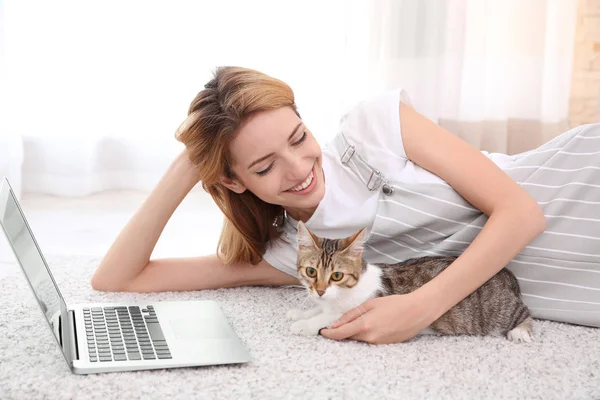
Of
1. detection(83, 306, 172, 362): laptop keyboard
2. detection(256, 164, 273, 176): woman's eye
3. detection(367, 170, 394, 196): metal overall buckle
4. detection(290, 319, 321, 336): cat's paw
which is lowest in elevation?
detection(290, 319, 321, 336): cat's paw

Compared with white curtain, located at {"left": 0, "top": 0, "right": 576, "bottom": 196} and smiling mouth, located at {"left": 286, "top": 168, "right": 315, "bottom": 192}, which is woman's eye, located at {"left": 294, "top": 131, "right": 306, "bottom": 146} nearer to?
smiling mouth, located at {"left": 286, "top": 168, "right": 315, "bottom": 192}

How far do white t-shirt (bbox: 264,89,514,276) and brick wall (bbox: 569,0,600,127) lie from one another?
2203mm

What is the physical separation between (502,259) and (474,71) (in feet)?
7.10

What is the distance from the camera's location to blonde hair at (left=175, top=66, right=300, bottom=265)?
160 cm

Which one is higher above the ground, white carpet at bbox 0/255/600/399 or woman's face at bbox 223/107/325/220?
woman's face at bbox 223/107/325/220

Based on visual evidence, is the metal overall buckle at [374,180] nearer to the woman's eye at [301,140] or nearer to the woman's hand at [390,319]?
the woman's eye at [301,140]

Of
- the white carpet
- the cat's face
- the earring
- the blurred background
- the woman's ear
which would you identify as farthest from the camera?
the blurred background

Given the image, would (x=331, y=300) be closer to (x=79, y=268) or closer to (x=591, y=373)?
(x=591, y=373)

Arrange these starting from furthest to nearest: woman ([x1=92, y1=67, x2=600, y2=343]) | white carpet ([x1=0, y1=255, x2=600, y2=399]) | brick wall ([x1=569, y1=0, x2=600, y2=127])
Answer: brick wall ([x1=569, y1=0, x2=600, y2=127]) → woman ([x1=92, y1=67, x2=600, y2=343]) → white carpet ([x1=0, y1=255, x2=600, y2=399])

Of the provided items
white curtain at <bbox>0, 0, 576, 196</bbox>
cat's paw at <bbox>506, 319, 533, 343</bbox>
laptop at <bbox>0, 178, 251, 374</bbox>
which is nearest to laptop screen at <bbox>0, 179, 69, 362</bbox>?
laptop at <bbox>0, 178, 251, 374</bbox>

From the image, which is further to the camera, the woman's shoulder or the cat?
the woman's shoulder

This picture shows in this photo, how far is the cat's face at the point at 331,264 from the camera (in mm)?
1469

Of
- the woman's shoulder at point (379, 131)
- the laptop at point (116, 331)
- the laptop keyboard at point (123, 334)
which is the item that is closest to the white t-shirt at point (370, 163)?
the woman's shoulder at point (379, 131)

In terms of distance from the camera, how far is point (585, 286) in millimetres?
1689
